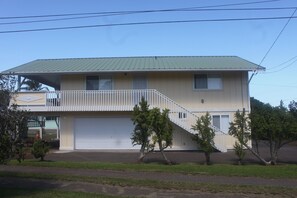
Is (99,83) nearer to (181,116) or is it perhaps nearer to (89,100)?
(89,100)

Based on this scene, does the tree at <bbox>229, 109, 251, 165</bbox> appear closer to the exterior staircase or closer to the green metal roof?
the exterior staircase

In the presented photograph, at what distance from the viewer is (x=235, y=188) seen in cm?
1212

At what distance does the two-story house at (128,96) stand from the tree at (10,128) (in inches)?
592

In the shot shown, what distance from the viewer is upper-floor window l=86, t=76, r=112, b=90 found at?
27938 mm

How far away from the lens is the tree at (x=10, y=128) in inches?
418

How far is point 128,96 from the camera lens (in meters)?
26.3

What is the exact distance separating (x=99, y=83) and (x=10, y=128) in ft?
56.8

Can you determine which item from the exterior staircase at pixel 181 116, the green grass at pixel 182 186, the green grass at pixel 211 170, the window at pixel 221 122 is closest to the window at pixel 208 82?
the window at pixel 221 122

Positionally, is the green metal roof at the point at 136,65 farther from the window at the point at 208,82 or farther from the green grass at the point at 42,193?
the green grass at the point at 42,193

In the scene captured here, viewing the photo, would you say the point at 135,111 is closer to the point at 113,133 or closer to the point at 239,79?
the point at 113,133

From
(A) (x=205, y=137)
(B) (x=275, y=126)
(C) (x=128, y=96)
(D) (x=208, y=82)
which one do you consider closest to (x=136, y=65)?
(C) (x=128, y=96)

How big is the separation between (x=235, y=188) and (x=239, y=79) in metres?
16.2

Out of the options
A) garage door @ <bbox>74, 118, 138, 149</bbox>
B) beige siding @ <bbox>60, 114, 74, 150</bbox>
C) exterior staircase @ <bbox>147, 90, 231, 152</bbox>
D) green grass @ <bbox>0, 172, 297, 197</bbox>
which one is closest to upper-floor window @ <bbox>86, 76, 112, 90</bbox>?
garage door @ <bbox>74, 118, 138, 149</bbox>

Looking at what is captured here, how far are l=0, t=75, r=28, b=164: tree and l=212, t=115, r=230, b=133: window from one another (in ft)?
57.0
